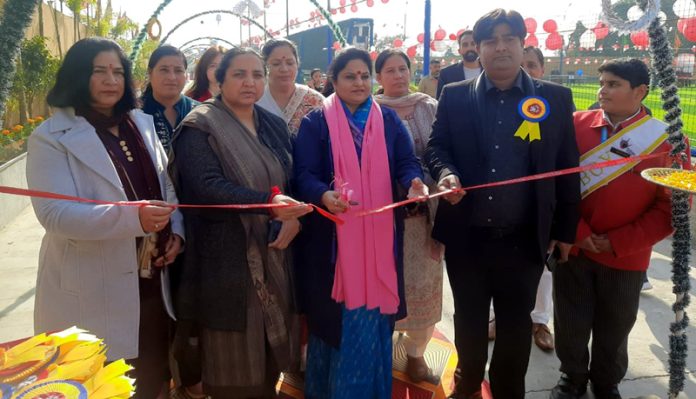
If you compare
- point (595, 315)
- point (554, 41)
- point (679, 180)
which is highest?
point (554, 41)

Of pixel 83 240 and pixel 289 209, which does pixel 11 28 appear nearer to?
pixel 83 240

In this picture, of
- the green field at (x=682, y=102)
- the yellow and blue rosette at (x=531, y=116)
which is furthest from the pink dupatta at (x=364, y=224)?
the green field at (x=682, y=102)

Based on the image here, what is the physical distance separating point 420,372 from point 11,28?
2.70 meters

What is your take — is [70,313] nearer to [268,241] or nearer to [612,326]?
[268,241]

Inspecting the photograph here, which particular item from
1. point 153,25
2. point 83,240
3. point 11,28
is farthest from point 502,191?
point 153,25

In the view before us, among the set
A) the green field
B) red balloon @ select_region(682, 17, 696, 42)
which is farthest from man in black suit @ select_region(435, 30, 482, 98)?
red balloon @ select_region(682, 17, 696, 42)

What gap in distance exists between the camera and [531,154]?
2.32 metres

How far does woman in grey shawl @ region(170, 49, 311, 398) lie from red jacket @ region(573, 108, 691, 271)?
5.18 ft

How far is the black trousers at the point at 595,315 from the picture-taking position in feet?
8.48

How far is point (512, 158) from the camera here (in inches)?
91.6

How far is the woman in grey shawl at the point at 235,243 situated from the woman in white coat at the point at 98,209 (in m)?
0.18

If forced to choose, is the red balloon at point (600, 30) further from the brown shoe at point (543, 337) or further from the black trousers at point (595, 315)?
the black trousers at point (595, 315)

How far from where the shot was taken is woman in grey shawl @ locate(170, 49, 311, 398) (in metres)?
2.20

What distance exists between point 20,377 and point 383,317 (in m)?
1.72
